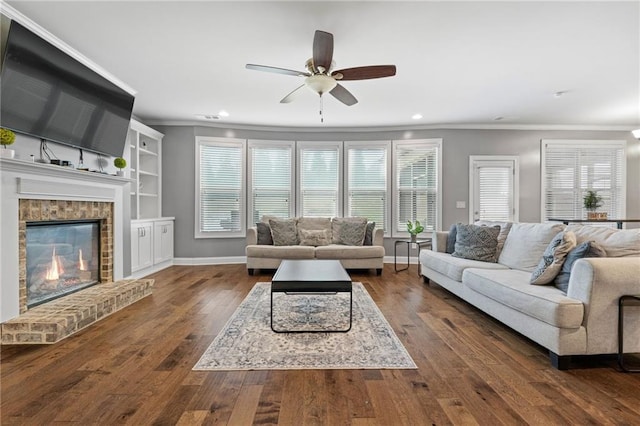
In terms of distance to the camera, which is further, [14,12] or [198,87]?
[198,87]

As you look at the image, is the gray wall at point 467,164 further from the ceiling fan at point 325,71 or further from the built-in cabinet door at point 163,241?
the ceiling fan at point 325,71

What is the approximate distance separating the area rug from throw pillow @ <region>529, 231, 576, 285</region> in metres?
1.27

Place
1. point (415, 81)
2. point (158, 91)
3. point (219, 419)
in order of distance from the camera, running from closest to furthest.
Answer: point (219, 419), point (415, 81), point (158, 91)

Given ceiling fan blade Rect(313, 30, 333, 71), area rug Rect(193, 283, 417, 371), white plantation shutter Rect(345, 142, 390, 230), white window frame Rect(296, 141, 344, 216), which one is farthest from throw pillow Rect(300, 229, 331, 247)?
ceiling fan blade Rect(313, 30, 333, 71)

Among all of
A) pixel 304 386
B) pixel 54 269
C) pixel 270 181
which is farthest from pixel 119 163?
pixel 304 386

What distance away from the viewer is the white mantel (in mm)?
2560

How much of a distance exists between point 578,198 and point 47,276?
8.40 metres

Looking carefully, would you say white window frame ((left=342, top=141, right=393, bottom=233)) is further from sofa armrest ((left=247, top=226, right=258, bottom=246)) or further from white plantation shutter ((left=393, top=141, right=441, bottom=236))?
sofa armrest ((left=247, top=226, right=258, bottom=246))

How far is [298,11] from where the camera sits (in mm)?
2605

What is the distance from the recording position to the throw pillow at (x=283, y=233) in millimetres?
5508

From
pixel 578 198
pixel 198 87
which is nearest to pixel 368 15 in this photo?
pixel 198 87

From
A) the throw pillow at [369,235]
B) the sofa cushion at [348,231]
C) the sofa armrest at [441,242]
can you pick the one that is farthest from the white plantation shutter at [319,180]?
the sofa armrest at [441,242]

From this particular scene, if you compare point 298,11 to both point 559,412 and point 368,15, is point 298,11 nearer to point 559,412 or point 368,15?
point 368,15

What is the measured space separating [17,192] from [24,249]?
19.3 inches
